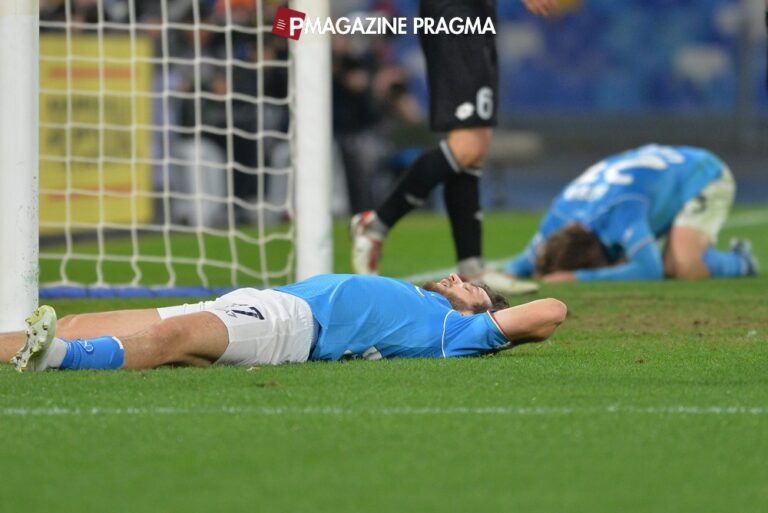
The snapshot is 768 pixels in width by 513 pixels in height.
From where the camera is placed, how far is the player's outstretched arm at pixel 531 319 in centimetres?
483

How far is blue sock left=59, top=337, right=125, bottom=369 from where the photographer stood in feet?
15.1

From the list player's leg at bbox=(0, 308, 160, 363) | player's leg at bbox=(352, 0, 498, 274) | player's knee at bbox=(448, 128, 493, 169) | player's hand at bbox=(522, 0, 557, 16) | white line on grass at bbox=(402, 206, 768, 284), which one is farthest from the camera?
white line on grass at bbox=(402, 206, 768, 284)

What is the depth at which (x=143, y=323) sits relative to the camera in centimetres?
497

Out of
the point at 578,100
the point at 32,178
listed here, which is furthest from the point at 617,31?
the point at 32,178

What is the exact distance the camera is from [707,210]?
824cm

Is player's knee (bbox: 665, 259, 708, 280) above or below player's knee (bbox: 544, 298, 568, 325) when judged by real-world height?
below

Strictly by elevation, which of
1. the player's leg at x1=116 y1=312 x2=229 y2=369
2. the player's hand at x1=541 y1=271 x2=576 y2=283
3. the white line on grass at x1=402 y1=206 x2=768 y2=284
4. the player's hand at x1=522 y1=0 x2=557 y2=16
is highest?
the player's hand at x1=522 y1=0 x2=557 y2=16

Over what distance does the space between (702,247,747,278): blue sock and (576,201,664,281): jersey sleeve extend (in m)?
0.31

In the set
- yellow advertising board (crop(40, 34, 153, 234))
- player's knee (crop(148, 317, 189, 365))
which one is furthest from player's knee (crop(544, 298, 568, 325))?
yellow advertising board (crop(40, 34, 153, 234))

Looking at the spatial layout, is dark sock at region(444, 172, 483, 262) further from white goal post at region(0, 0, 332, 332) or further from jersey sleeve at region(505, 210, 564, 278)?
jersey sleeve at region(505, 210, 564, 278)

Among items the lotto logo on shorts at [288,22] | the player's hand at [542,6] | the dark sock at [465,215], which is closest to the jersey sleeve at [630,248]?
the dark sock at [465,215]

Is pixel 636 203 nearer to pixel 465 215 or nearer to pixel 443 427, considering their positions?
pixel 465 215

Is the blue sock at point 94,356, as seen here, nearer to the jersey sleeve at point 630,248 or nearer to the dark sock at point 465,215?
the dark sock at point 465,215

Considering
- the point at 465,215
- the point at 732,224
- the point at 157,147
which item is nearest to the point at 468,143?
Answer: the point at 465,215
